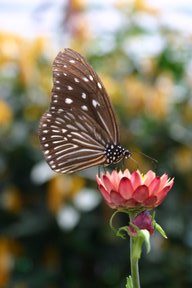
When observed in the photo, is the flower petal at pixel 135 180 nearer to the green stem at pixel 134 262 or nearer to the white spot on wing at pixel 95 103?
the green stem at pixel 134 262

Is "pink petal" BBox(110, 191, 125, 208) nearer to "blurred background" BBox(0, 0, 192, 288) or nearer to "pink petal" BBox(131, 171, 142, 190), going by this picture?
"pink petal" BBox(131, 171, 142, 190)

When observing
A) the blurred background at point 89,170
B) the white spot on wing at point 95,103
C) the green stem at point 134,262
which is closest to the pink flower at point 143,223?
the green stem at point 134,262

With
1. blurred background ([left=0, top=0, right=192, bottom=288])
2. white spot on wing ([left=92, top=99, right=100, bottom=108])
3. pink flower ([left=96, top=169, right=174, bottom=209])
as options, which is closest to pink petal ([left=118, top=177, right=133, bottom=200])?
pink flower ([left=96, top=169, right=174, bottom=209])

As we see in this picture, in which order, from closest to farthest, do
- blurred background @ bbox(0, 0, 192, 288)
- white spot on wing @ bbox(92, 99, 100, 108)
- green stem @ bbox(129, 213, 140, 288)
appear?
1. green stem @ bbox(129, 213, 140, 288)
2. white spot on wing @ bbox(92, 99, 100, 108)
3. blurred background @ bbox(0, 0, 192, 288)

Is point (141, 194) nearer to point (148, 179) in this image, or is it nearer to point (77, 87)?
point (148, 179)

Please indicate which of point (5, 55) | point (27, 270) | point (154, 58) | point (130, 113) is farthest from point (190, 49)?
point (27, 270)

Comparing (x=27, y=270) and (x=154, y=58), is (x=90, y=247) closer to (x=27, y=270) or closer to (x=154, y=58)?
(x=27, y=270)
